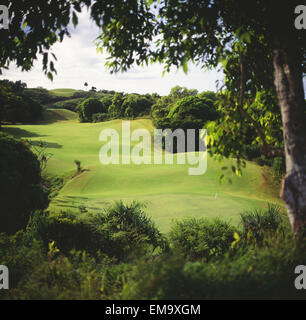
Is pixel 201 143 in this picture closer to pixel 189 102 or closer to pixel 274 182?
pixel 189 102

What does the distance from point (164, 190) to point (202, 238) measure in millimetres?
10249

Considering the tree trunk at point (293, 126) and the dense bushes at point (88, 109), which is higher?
the dense bushes at point (88, 109)

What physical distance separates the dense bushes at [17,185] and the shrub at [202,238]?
5074 millimetres

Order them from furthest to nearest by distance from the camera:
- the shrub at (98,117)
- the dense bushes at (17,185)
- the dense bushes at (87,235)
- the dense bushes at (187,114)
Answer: the shrub at (98,117), the dense bushes at (187,114), the dense bushes at (17,185), the dense bushes at (87,235)

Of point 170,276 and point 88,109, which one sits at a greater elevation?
point 88,109

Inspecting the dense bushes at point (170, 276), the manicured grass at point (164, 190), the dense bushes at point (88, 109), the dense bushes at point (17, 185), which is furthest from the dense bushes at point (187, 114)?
the dense bushes at point (88, 109)

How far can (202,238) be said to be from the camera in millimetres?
6957

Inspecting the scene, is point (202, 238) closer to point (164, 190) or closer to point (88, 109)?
point (164, 190)

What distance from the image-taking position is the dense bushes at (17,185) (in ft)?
25.4

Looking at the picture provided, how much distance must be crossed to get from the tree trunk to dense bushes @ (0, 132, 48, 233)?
25.7ft

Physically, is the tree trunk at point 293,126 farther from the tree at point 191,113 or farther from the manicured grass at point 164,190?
the tree at point 191,113

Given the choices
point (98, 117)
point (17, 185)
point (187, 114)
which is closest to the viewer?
point (17, 185)

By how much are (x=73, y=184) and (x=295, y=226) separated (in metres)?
19.5

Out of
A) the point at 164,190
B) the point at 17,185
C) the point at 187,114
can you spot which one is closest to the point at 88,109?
the point at 187,114
